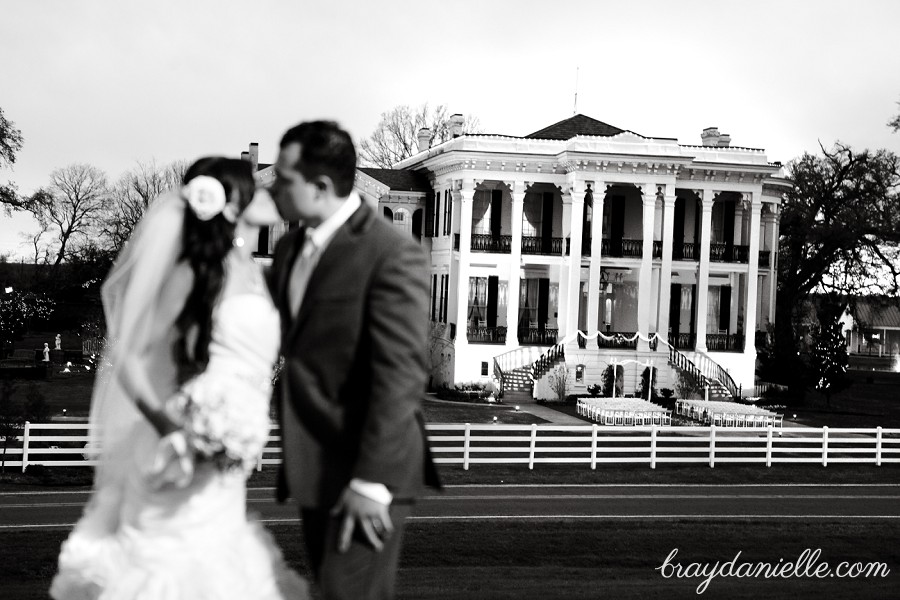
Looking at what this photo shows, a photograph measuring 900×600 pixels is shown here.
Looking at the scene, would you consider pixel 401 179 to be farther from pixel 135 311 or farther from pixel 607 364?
pixel 135 311

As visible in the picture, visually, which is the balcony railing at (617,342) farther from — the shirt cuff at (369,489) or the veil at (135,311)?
the shirt cuff at (369,489)

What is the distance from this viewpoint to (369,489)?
160 inches

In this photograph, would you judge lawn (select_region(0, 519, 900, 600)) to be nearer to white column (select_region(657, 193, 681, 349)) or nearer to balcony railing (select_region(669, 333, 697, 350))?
white column (select_region(657, 193, 681, 349))

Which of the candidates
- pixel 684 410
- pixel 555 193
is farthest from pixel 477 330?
pixel 684 410

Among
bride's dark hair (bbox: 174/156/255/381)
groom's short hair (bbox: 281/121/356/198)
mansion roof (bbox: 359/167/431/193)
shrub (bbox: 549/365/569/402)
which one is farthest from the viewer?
mansion roof (bbox: 359/167/431/193)

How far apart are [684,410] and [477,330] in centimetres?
1131

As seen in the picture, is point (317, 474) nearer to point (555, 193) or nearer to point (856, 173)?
point (555, 193)

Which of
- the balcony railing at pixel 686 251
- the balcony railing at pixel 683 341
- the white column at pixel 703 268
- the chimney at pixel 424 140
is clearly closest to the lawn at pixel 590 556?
the balcony railing at pixel 683 341

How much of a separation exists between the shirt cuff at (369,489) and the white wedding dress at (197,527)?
54 cm

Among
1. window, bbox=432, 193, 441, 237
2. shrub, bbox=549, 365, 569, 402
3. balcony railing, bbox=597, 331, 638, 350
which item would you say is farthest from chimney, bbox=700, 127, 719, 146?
shrub, bbox=549, 365, 569, 402

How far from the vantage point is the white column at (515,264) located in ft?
152

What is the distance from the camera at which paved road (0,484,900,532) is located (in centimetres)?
1836

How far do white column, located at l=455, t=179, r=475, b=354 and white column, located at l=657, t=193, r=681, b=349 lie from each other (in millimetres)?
8089

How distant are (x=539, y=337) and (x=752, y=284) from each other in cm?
963
